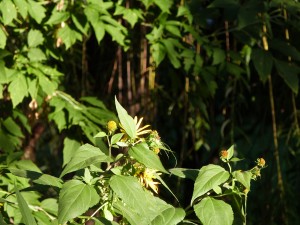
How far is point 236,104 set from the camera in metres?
3.43

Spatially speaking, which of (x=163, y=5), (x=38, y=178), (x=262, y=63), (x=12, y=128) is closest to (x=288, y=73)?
(x=262, y=63)

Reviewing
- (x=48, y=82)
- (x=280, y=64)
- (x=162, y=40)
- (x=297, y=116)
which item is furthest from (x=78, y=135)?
(x=297, y=116)

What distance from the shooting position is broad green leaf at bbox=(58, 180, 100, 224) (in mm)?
1296

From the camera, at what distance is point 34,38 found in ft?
7.89

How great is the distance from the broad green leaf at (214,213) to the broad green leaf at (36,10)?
1117mm

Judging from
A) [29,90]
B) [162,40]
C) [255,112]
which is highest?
[162,40]

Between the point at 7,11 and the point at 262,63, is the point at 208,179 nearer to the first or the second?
the point at 7,11

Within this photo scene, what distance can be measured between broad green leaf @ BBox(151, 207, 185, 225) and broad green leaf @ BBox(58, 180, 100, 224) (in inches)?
5.5

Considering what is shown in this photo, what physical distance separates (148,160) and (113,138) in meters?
0.10

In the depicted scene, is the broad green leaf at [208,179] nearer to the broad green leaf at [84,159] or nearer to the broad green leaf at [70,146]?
the broad green leaf at [84,159]

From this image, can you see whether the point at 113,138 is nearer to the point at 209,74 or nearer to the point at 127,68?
the point at 209,74

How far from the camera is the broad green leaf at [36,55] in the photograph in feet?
7.79

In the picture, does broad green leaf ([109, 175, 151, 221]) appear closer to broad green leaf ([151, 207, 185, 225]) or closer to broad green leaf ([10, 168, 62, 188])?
broad green leaf ([151, 207, 185, 225])

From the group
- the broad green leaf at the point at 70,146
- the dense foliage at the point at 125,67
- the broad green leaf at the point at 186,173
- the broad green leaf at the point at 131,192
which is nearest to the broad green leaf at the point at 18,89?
the dense foliage at the point at 125,67
